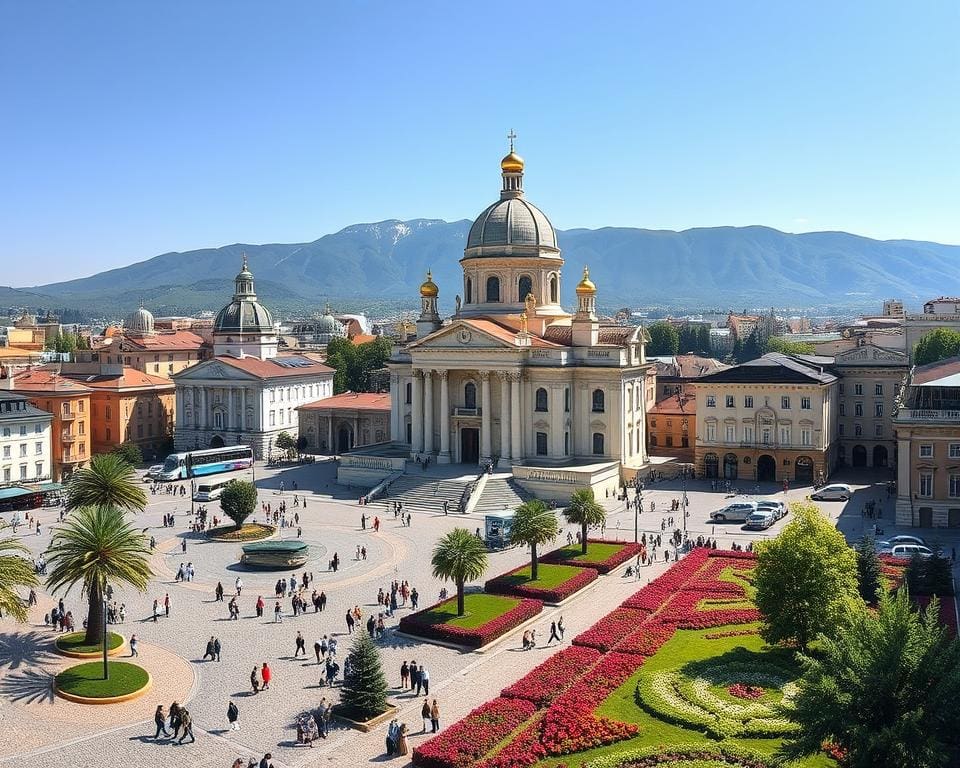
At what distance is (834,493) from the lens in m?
67.2

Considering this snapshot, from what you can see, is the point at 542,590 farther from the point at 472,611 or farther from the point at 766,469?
the point at 766,469

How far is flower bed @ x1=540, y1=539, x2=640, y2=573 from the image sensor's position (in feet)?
161

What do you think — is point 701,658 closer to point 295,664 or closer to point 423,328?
point 295,664

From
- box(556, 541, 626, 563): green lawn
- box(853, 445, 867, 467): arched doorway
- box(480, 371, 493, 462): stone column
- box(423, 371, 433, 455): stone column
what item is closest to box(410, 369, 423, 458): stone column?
box(423, 371, 433, 455): stone column

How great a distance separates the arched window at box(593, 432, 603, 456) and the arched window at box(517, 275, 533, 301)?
14194mm

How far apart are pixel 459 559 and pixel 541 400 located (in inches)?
1456

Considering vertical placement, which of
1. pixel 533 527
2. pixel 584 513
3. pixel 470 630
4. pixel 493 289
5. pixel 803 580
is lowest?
pixel 470 630

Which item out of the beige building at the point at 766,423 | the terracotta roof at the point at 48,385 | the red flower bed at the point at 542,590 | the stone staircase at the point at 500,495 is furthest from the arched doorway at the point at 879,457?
the terracotta roof at the point at 48,385

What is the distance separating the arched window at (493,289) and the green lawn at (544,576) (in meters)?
37.2

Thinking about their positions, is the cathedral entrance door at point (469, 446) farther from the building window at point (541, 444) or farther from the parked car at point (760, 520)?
the parked car at point (760, 520)

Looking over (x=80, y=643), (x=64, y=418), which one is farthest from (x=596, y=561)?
(x=64, y=418)

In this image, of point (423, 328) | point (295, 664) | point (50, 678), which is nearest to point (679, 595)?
point (295, 664)

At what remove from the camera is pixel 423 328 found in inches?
3302

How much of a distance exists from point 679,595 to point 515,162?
5093 cm
